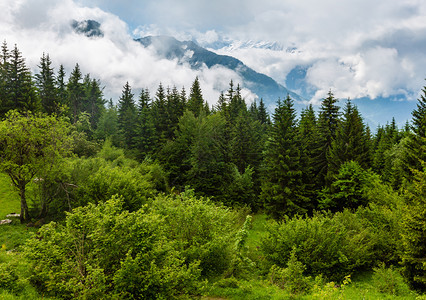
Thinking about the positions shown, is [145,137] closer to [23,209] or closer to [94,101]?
[23,209]

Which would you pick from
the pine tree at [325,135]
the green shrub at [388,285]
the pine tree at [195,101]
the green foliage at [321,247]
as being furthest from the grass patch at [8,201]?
the pine tree at [325,135]

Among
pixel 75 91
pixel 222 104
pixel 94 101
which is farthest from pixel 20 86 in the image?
pixel 222 104

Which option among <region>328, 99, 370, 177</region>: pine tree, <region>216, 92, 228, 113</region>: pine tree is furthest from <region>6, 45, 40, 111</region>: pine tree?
<region>328, 99, 370, 177</region>: pine tree

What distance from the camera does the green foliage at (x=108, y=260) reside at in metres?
7.60

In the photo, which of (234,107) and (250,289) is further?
(234,107)

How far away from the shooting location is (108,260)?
8156mm

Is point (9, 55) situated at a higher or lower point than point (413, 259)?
higher

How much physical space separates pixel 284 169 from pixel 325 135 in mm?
8103

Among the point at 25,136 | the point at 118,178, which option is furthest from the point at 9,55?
the point at 118,178

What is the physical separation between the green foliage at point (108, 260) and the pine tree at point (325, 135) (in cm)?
2973

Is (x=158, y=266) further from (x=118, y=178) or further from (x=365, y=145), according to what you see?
(x=365, y=145)

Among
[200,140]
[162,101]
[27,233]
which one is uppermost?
[162,101]

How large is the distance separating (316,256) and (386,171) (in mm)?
29974

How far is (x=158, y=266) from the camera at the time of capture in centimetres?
878
